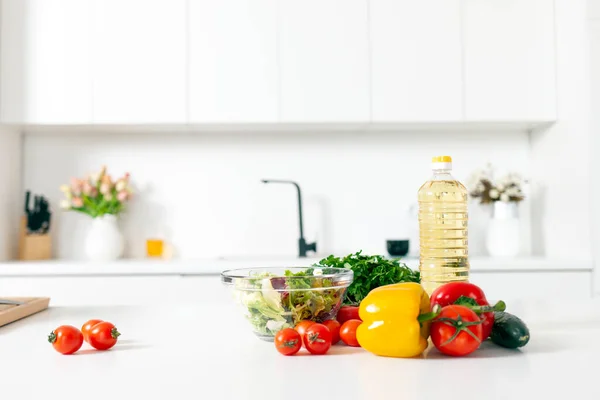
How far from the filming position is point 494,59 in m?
3.31

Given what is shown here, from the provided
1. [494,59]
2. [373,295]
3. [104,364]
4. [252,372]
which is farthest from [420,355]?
[494,59]

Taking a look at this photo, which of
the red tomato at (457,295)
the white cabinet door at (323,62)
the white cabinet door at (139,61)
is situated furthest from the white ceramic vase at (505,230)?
the red tomato at (457,295)

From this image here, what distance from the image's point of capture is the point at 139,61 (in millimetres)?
3295

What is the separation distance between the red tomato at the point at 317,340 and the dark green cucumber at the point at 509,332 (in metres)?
0.30

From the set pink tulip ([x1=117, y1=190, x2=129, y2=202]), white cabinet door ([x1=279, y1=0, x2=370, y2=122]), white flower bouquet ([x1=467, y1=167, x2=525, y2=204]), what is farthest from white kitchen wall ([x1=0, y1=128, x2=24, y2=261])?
white flower bouquet ([x1=467, y1=167, x2=525, y2=204])

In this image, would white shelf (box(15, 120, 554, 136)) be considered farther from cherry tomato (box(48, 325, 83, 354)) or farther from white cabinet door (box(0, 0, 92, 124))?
cherry tomato (box(48, 325, 83, 354))

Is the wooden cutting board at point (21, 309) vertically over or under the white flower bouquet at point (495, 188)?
under

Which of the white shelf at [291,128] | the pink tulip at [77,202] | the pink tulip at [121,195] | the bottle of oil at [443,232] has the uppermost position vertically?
the white shelf at [291,128]

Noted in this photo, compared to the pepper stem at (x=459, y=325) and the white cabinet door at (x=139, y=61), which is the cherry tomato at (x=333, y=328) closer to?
the pepper stem at (x=459, y=325)

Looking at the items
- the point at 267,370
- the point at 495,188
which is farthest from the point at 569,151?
the point at 267,370

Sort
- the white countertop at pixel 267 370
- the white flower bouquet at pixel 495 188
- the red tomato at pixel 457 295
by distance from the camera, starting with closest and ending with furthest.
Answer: the white countertop at pixel 267 370, the red tomato at pixel 457 295, the white flower bouquet at pixel 495 188

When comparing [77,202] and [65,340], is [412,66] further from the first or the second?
[65,340]

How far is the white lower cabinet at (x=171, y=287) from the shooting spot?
2.98 m

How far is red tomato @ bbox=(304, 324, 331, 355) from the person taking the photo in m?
1.05
